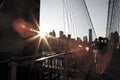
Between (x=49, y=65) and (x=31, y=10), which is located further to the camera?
(x=31, y=10)

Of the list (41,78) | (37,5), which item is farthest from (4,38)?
(37,5)

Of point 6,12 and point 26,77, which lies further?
point 6,12

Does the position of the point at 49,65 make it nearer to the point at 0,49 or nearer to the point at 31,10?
the point at 0,49

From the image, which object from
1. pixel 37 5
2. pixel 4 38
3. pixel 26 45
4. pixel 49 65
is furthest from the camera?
pixel 37 5

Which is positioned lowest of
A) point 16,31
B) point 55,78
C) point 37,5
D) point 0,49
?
point 55,78

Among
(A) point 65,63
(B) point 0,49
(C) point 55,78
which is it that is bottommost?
(C) point 55,78

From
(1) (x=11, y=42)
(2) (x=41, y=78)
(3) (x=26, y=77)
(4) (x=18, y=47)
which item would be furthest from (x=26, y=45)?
(3) (x=26, y=77)

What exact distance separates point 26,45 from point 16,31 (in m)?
0.86

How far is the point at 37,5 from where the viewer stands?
727 cm

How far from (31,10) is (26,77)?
146 inches

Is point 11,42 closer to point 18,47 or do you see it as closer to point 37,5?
point 18,47

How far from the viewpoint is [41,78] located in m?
4.07

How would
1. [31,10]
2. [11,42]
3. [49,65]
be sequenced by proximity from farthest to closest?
[31,10], [11,42], [49,65]

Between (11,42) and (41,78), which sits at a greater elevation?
(11,42)
